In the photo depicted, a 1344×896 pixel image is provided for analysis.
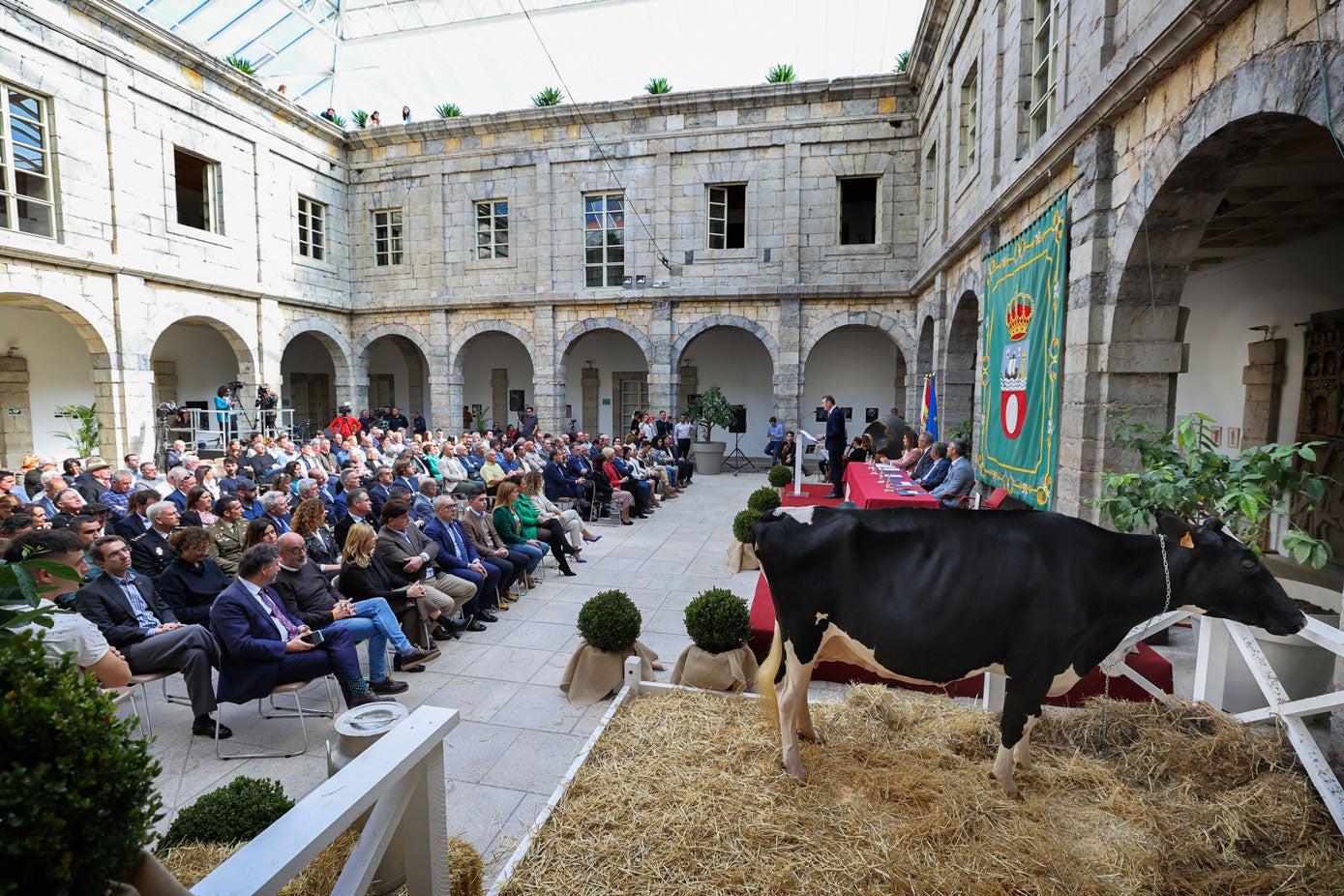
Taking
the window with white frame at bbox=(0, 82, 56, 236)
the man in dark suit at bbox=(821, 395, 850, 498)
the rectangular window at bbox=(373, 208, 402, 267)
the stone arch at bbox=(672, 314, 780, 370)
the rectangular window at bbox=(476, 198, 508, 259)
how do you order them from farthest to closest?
the rectangular window at bbox=(373, 208, 402, 267), the rectangular window at bbox=(476, 198, 508, 259), the stone arch at bbox=(672, 314, 780, 370), the man in dark suit at bbox=(821, 395, 850, 498), the window with white frame at bbox=(0, 82, 56, 236)

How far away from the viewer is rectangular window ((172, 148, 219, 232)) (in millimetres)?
14406

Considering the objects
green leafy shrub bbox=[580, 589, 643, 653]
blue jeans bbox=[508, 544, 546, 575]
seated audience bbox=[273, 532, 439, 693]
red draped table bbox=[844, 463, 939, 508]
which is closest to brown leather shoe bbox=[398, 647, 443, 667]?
seated audience bbox=[273, 532, 439, 693]

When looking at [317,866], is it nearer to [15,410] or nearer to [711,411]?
[711,411]

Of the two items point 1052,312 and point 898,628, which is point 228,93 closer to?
point 1052,312

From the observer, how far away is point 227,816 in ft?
8.21

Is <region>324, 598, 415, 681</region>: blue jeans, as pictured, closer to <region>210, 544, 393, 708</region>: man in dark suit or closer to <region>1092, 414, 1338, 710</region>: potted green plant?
<region>210, 544, 393, 708</region>: man in dark suit

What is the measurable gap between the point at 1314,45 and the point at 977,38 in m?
7.60

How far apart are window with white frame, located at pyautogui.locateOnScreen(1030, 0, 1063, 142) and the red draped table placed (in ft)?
13.6

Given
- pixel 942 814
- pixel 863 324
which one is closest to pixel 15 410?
pixel 942 814

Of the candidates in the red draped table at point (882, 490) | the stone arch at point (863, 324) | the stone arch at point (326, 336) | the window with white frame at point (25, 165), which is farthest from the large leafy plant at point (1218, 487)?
the stone arch at point (326, 336)

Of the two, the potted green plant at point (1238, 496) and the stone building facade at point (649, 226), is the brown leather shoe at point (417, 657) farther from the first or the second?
the stone building facade at point (649, 226)

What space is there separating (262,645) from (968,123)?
1182 cm

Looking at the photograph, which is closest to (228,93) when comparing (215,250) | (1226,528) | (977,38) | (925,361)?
(215,250)

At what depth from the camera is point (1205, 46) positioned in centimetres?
407
